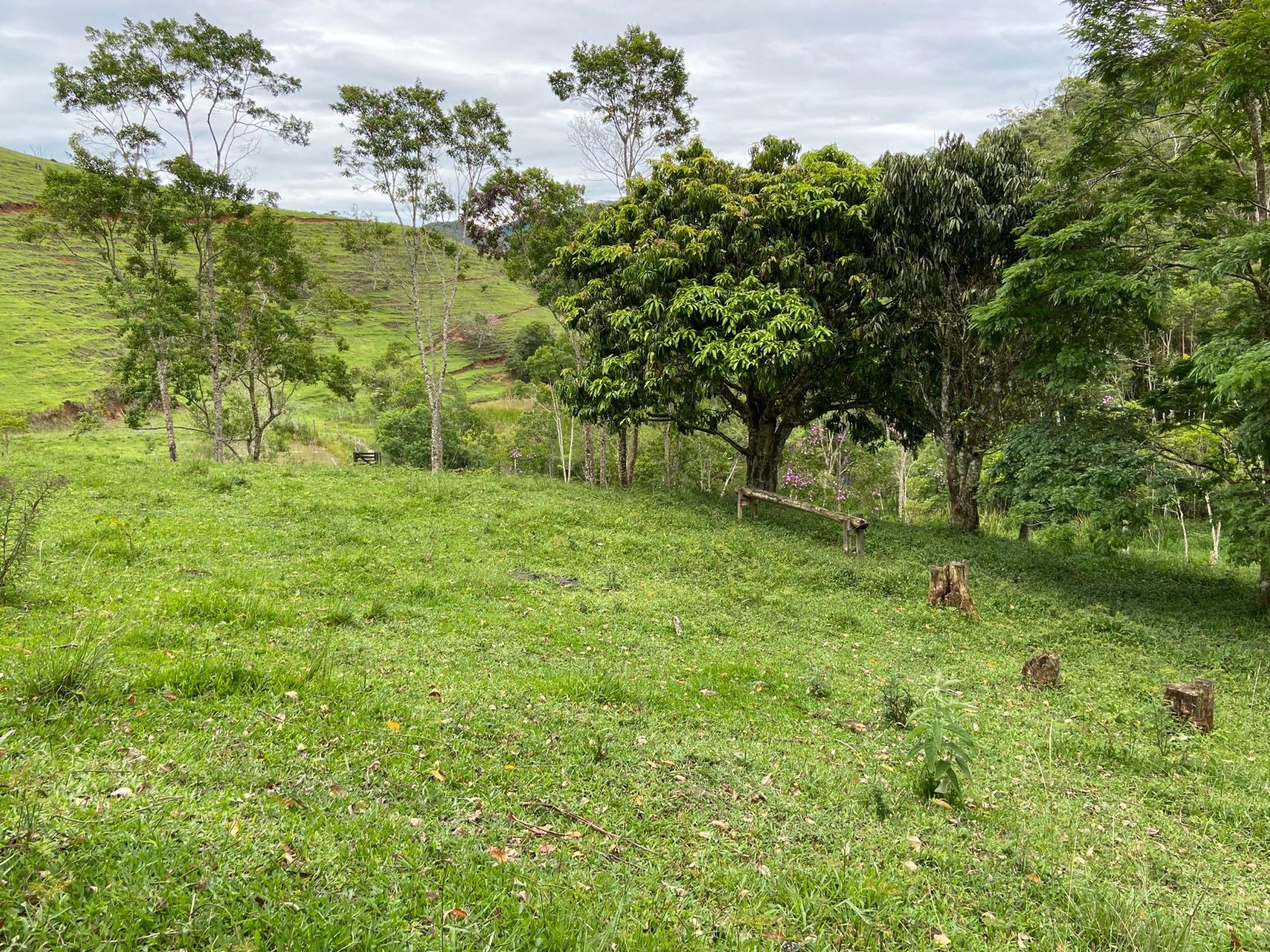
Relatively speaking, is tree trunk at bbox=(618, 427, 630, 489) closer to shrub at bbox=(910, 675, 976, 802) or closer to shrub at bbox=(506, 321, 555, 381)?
shrub at bbox=(910, 675, 976, 802)

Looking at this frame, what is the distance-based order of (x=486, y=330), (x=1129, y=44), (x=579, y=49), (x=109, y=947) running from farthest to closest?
(x=486, y=330) → (x=579, y=49) → (x=1129, y=44) → (x=109, y=947)

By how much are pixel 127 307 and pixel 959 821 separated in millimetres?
26457

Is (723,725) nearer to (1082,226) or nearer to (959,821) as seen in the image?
(959,821)

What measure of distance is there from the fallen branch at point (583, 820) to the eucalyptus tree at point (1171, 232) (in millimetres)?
9626

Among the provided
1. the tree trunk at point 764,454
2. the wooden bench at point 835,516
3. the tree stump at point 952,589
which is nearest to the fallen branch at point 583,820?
the tree stump at point 952,589

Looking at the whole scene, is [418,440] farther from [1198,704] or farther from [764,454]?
[1198,704]

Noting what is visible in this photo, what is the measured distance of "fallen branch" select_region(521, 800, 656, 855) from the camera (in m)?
3.77

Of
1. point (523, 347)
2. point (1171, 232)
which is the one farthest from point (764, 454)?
point (523, 347)

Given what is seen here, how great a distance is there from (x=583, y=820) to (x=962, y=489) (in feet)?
54.2

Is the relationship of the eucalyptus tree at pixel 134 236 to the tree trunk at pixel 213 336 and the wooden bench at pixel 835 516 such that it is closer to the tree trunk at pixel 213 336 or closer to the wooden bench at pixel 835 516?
the tree trunk at pixel 213 336

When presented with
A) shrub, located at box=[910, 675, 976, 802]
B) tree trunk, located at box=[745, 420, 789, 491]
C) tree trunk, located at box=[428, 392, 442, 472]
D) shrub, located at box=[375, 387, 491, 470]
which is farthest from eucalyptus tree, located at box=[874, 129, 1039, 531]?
shrub, located at box=[375, 387, 491, 470]

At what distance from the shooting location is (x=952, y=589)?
10781 millimetres

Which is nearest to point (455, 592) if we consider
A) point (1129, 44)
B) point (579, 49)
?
point (1129, 44)

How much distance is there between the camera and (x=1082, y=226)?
10.6m
